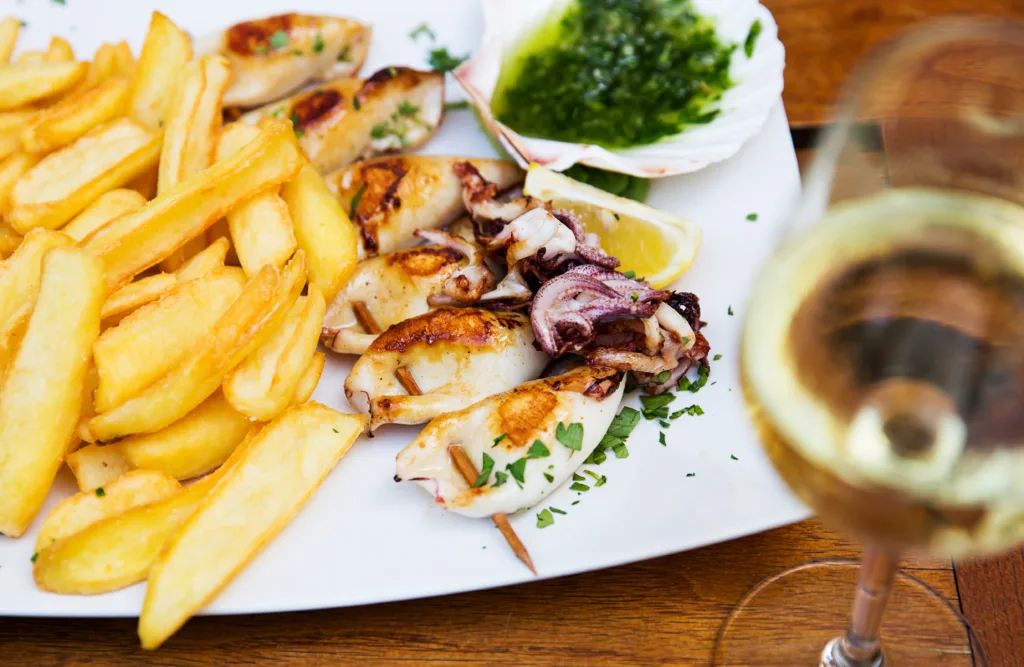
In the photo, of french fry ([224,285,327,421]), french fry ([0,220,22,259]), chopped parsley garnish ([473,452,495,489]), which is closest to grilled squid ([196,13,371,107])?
french fry ([0,220,22,259])

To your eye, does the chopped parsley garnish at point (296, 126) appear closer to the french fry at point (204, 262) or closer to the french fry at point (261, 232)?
the french fry at point (261, 232)

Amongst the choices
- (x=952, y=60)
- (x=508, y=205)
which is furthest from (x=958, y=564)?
(x=508, y=205)

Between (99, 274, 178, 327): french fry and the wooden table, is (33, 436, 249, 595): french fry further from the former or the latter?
(99, 274, 178, 327): french fry

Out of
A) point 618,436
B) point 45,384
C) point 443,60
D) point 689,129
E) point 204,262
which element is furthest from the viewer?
point 443,60

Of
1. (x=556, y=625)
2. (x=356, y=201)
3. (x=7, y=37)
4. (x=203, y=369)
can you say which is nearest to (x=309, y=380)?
(x=203, y=369)

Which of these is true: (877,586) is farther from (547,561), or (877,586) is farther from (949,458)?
(547,561)

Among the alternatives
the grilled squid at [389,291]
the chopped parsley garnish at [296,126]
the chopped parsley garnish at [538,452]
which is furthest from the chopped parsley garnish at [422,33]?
the chopped parsley garnish at [538,452]

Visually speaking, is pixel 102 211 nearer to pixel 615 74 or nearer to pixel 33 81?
pixel 33 81
